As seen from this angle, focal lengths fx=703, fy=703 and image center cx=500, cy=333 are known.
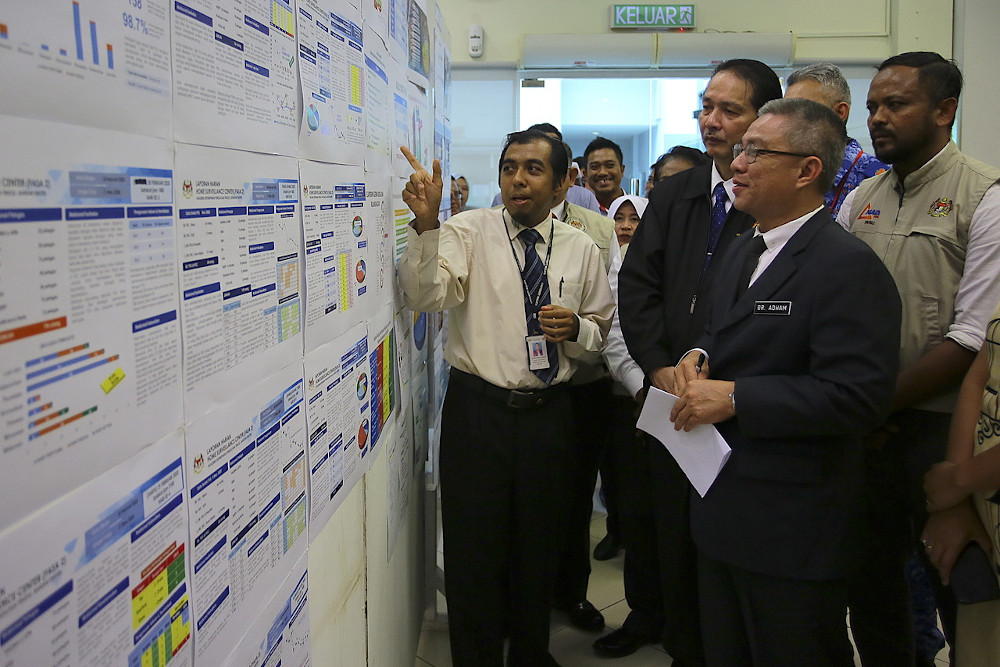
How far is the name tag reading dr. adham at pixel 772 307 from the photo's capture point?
1.47 metres

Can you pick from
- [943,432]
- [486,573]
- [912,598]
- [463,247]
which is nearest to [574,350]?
[463,247]

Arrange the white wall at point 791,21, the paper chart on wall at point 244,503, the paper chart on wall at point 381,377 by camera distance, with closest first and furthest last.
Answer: the paper chart on wall at point 244,503, the paper chart on wall at point 381,377, the white wall at point 791,21

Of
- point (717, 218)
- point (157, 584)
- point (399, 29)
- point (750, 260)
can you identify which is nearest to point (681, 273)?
point (717, 218)

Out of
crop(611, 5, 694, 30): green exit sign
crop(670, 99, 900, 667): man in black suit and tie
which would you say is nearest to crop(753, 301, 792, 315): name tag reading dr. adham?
crop(670, 99, 900, 667): man in black suit and tie

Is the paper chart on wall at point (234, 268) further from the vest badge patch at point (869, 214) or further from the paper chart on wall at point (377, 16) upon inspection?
the vest badge patch at point (869, 214)

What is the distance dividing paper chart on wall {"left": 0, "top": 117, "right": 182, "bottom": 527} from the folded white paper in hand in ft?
3.81

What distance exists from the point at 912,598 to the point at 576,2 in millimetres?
5512

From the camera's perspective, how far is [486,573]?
2068 millimetres

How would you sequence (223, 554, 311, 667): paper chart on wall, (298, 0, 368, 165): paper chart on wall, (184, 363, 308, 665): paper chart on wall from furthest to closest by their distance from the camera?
(298, 0, 368, 165): paper chart on wall → (223, 554, 311, 667): paper chart on wall → (184, 363, 308, 665): paper chart on wall

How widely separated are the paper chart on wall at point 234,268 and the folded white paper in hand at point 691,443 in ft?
3.08

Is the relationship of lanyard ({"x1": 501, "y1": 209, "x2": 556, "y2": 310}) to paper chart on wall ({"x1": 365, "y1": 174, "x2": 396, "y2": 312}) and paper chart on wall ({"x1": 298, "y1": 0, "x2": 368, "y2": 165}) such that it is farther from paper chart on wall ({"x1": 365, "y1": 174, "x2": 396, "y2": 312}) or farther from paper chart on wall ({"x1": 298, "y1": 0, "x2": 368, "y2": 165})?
paper chart on wall ({"x1": 298, "y1": 0, "x2": 368, "y2": 165})

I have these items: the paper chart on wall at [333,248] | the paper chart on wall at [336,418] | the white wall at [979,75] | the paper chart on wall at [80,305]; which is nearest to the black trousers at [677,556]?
the paper chart on wall at [336,418]

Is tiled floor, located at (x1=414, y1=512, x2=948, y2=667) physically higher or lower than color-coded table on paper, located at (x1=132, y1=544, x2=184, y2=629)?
lower

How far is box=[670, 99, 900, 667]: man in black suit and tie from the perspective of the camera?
1.42 m
